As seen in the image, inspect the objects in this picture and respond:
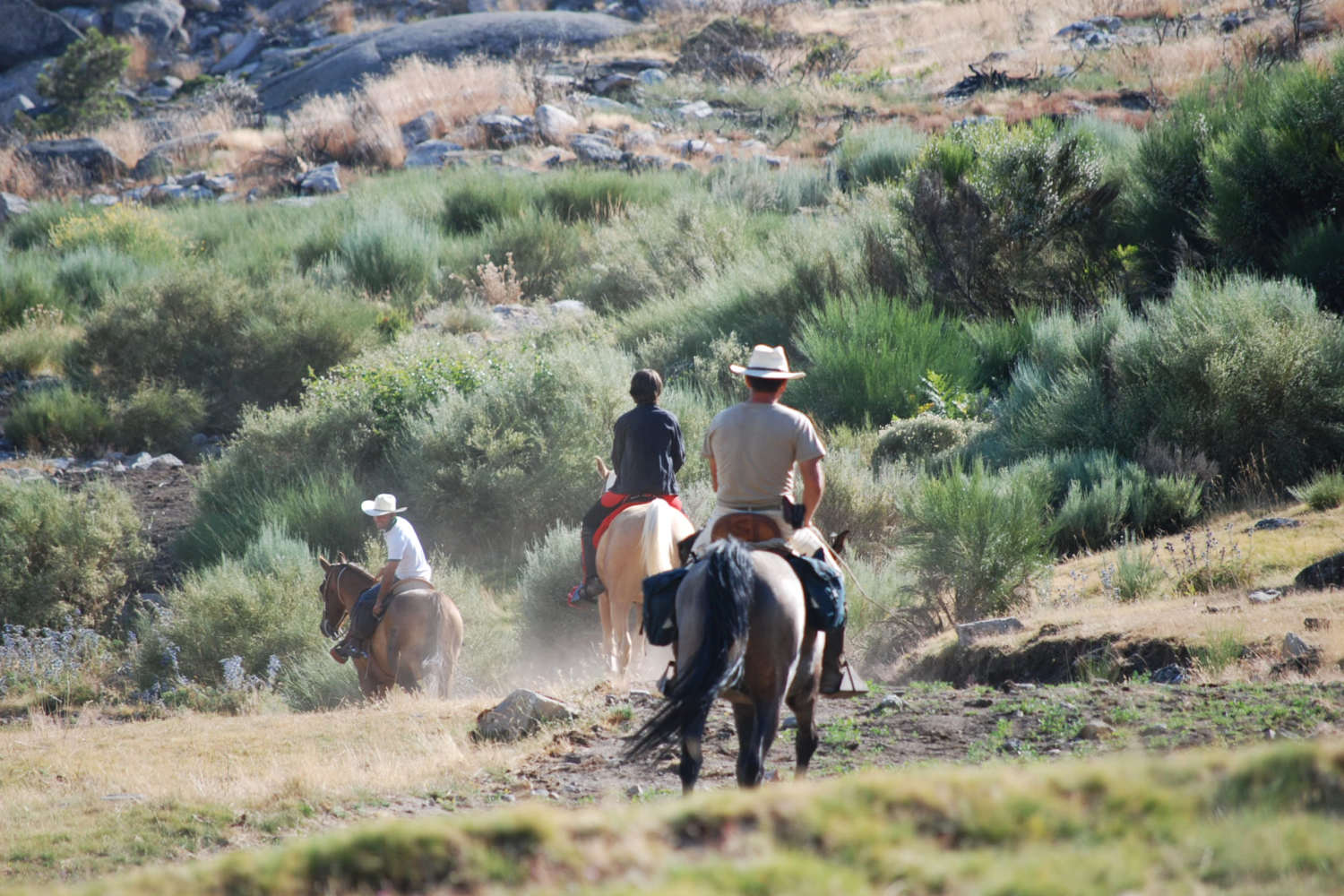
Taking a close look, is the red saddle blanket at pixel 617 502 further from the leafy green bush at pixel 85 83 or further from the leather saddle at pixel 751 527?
the leafy green bush at pixel 85 83

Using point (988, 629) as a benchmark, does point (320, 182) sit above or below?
above

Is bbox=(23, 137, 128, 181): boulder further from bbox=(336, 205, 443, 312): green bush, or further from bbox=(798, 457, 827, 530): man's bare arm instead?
bbox=(798, 457, 827, 530): man's bare arm

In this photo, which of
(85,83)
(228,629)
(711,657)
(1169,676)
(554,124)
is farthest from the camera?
(85,83)

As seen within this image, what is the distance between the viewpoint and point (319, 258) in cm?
2592

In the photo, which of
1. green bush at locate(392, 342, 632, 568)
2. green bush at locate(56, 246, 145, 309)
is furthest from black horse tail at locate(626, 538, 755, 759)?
green bush at locate(56, 246, 145, 309)

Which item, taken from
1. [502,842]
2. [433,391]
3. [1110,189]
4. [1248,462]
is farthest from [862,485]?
[502,842]

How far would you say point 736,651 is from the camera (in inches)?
217

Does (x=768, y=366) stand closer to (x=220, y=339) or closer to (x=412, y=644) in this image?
(x=412, y=644)

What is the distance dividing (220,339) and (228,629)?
32.1 feet

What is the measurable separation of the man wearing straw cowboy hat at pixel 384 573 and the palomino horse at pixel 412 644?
10cm

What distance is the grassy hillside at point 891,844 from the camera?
2893 millimetres

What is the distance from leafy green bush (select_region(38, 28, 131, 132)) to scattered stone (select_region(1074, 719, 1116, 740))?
44.4 meters

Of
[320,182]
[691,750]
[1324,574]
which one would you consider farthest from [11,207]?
[691,750]

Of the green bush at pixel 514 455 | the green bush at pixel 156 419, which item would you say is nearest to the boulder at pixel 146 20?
the green bush at pixel 156 419
